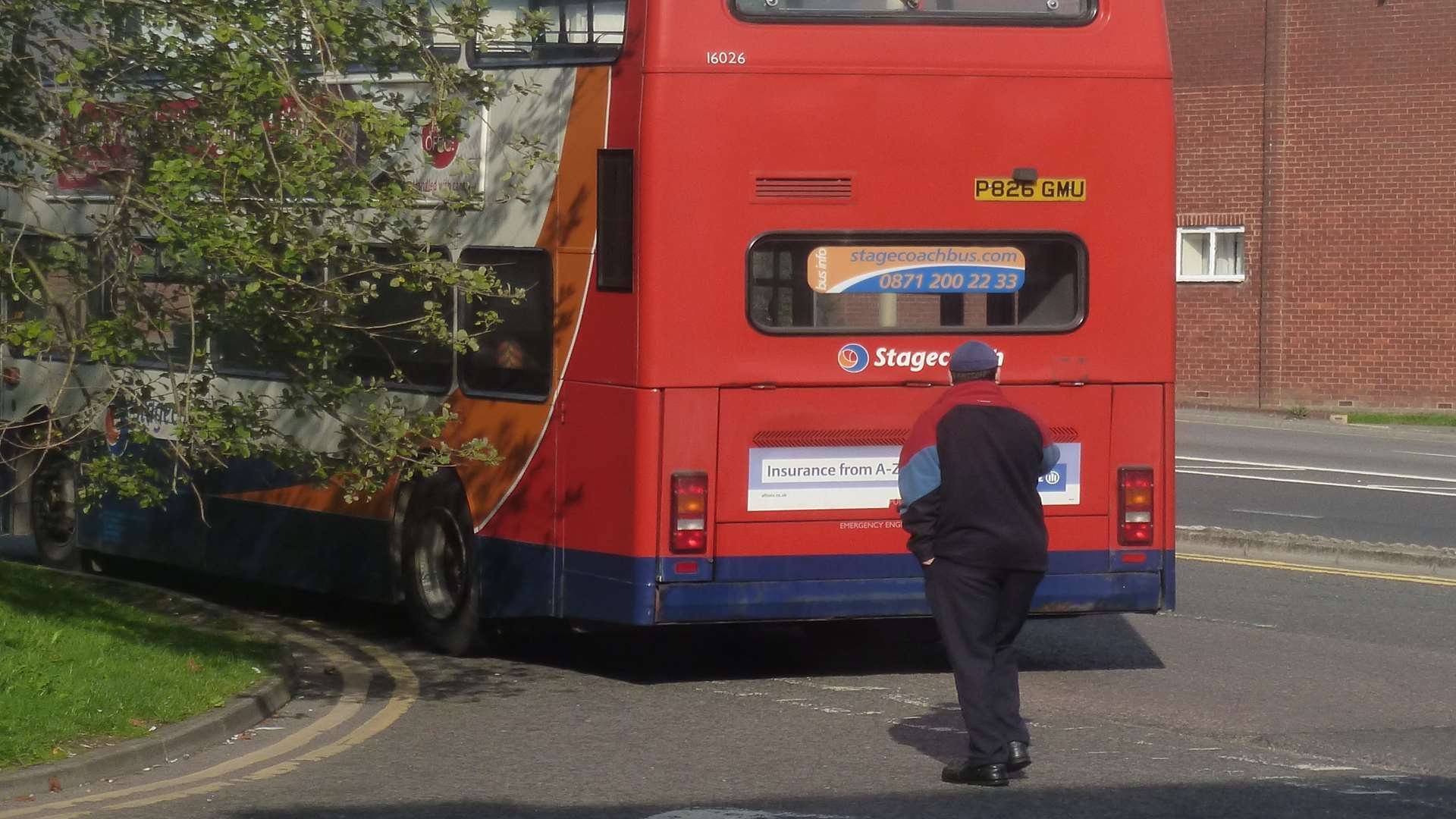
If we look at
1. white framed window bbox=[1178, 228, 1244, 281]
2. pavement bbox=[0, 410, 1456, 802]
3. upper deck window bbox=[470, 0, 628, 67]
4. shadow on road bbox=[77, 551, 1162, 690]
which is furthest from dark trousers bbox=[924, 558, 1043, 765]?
white framed window bbox=[1178, 228, 1244, 281]

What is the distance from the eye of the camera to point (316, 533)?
39.4 feet

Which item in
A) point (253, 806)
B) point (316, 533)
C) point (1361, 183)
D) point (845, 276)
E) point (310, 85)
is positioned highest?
point (1361, 183)

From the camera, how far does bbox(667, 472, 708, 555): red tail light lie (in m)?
9.45

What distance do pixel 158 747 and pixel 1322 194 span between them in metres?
27.5

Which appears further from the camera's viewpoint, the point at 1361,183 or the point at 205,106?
the point at 1361,183

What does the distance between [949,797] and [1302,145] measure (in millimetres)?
27206

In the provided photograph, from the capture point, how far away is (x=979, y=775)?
7.50m

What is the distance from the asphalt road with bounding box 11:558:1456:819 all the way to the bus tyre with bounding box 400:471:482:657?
0.60ft

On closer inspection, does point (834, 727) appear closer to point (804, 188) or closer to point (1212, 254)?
point (804, 188)

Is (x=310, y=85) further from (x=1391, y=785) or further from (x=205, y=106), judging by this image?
(x=1391, y=785)

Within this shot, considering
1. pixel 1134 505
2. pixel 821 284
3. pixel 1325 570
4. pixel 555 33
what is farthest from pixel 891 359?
pixel 1325 570

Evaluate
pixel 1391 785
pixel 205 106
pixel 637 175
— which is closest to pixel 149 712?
pixel 205 106

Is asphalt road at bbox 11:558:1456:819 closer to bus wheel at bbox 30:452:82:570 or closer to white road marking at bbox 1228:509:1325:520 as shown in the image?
bus wheel at bbox 30:452:82:570

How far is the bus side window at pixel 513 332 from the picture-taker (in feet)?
33.2
